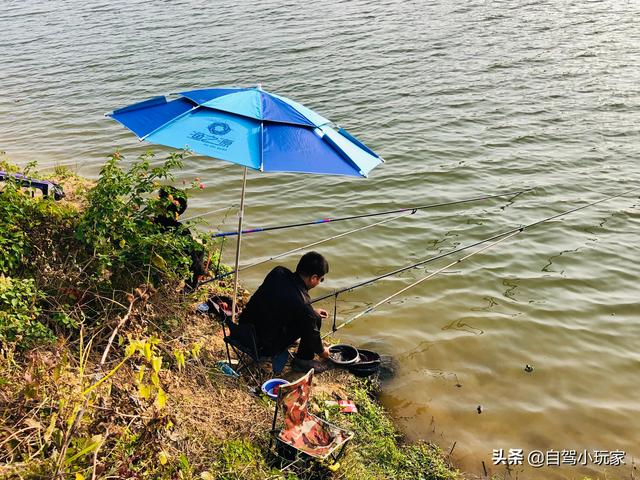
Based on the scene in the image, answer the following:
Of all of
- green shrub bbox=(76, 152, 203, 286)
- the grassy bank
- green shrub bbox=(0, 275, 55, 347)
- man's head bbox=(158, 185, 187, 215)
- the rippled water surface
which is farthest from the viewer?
the rippled water surface

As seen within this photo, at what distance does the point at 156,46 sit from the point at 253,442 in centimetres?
1815

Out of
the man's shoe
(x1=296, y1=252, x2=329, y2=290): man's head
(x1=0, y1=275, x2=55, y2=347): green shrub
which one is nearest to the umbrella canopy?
(x1=296, y1=252, x2=329, y2=290): man's head

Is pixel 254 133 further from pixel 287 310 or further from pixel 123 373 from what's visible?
pixel 123 373

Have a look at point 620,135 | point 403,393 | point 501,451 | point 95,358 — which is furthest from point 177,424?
point 620,135

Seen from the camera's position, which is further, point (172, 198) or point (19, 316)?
point (172, 198)

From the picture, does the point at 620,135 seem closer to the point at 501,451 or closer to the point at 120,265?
the point at 501,451

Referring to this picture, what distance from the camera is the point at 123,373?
12.7ft

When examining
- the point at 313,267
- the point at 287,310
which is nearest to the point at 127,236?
the point at 287,310

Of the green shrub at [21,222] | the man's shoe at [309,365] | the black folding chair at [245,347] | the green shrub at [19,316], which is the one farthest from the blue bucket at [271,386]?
the green shrub at [21,222]

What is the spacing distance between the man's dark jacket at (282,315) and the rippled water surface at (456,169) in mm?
1206

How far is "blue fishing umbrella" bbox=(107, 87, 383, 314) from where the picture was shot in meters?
4.22

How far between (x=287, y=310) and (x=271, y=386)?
2.19ft

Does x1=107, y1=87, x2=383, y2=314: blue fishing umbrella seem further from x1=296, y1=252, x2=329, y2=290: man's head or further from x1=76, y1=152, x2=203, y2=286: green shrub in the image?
x1=296, y1=252, x2=329, y2=290: man's head

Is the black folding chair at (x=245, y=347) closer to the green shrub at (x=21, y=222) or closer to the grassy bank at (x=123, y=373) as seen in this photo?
the grassy bank at (x=123, y=373)
